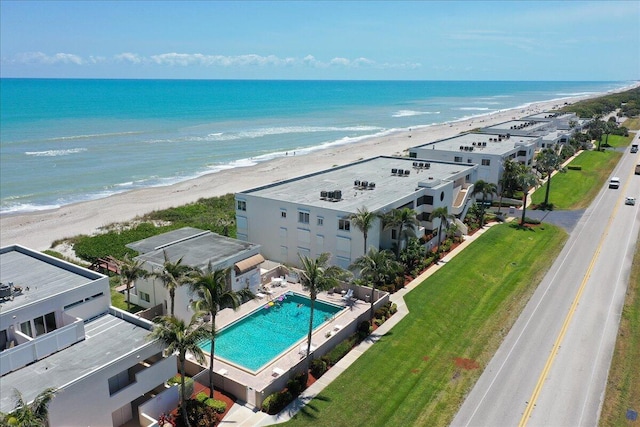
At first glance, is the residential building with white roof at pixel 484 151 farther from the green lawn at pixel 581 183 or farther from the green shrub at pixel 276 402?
the green shrub at pixel 276 402

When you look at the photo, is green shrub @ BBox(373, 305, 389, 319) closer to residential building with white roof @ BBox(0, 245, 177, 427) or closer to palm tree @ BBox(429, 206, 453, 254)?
palm tree @ BBox(429, 206, 453, 254)

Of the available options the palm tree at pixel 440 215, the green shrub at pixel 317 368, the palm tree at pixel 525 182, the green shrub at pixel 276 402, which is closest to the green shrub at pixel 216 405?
the green shrub at pixel 276 402

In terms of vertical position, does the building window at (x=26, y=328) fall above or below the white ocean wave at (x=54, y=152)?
above

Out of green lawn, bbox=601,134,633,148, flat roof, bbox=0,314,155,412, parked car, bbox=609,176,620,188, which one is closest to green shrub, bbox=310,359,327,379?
flat roof, bbox=0,314,155,412

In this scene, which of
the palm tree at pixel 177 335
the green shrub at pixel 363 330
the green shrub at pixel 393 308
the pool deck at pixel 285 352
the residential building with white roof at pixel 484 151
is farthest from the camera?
the residential building with white roof at pixel 484 151

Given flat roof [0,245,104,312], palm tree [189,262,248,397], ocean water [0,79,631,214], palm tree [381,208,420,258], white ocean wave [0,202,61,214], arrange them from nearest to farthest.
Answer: palm tree [189,262,248,397] → flat roof [0,245,104,312] → palm tree [381,208,420,258] → white ocean wave [0,202,61,214] → ocean water [0,79,631,214]

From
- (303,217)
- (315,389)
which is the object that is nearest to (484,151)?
(303,217)
